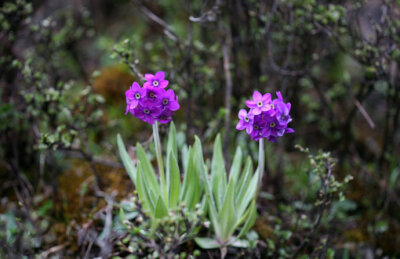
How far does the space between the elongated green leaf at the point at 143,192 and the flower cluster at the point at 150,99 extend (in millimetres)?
367

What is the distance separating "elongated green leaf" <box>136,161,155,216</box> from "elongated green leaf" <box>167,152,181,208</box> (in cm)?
14

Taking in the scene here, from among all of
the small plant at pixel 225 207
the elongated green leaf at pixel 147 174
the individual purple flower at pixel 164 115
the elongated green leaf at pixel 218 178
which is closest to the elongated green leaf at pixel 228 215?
the small plant at pixel 225 207

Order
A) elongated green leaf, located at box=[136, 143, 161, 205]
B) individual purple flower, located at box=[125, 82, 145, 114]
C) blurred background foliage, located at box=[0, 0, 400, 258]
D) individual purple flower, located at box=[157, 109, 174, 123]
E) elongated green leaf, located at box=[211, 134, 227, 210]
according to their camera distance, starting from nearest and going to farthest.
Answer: individual purple flower, located at box=[125, 82, 145, 114] → individual purple flower, located at box=[157, 109, 174, 123] → elongated green leaf, located at box=[136, 143, 161, 205] → elongated green leaf, located at box=[211, 134, 227, 210] → blurred background foliage, located at box=[0, 0, 400, 258]

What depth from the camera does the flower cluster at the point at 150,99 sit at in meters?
1.99

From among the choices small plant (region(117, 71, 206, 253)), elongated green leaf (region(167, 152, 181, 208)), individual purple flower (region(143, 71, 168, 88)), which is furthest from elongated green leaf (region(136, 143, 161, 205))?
individual purple flower (region(143, 71, 168, 88))

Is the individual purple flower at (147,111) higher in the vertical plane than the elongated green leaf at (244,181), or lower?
higher

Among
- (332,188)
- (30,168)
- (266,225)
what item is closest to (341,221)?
(266,225)

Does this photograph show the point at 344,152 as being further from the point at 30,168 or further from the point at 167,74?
the point at 30,168

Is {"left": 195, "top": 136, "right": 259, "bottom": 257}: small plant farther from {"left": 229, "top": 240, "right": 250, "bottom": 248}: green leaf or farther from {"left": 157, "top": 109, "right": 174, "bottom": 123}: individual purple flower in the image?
{"left": 157, "top": 109, "right": 174, "bottom": 123}: individual purple flower

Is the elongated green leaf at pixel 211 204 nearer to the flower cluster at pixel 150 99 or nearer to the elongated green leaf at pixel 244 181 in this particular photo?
the elongated green leaf at pixel 244 181

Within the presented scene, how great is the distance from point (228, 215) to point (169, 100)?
93 cm

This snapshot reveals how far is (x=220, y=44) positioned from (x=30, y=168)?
7.63ft

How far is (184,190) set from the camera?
2.57 m

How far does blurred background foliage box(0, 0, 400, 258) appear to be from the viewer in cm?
291
